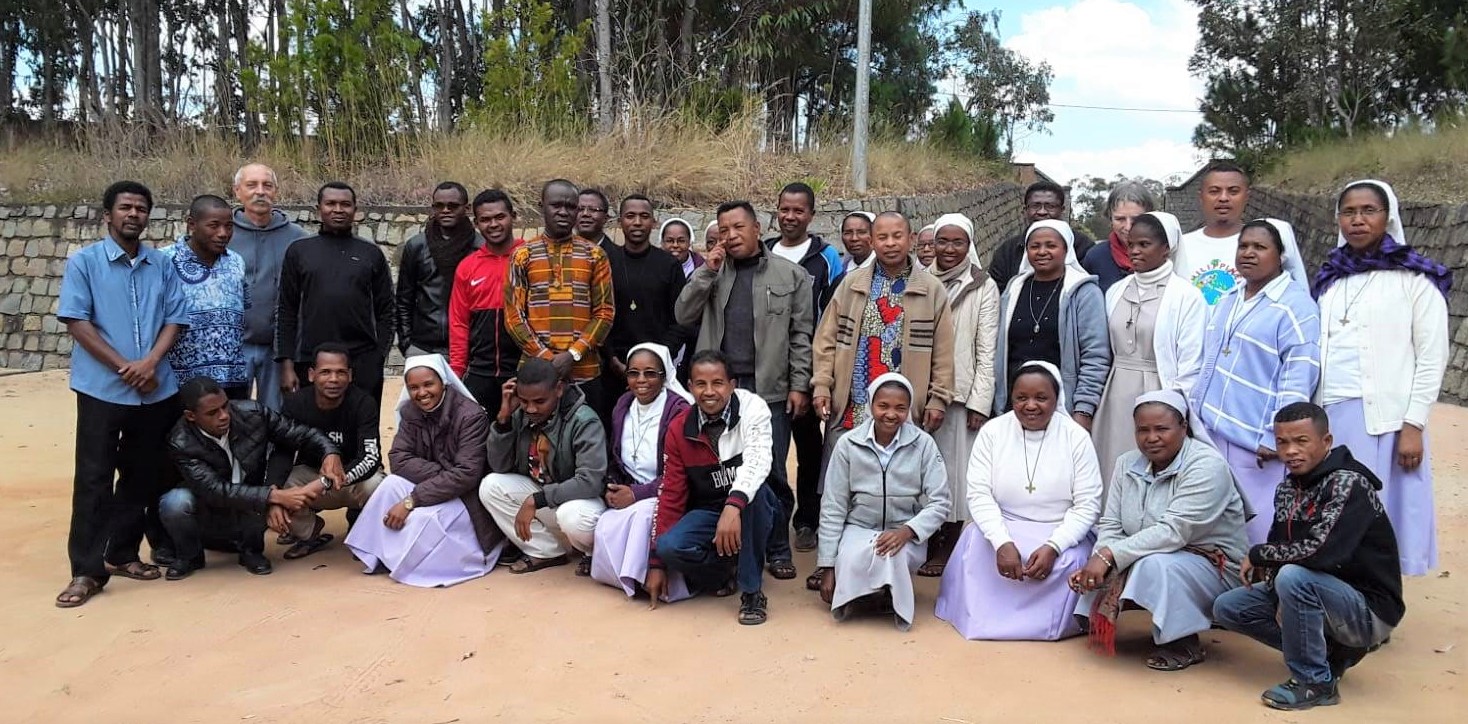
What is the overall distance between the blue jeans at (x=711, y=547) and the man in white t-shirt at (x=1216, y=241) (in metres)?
2.14

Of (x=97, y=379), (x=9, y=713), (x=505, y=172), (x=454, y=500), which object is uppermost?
(x=505, y=172)

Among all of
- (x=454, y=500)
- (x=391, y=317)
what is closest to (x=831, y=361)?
(x=454, y=500)

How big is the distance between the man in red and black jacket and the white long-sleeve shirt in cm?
243

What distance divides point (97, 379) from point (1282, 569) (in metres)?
4.69

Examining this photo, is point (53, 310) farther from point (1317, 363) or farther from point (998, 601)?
point (1317, 363)

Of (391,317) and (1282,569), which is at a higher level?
(391,317)

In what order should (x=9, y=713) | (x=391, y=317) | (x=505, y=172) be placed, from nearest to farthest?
(x=9, y=713)
(x=391, y=317)
(x=505, y=172)

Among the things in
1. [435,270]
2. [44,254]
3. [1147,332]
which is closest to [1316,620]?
[1147,332]

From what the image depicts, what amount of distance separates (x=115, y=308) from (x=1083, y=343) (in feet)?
13.8

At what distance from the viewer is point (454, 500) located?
492 cm

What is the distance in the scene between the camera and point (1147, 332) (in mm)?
4445

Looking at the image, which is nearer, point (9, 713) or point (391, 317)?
point (9, 713)

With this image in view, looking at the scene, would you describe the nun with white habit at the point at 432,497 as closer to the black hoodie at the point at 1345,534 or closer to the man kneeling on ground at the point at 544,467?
the man kneeling on ground at the point at 544,467

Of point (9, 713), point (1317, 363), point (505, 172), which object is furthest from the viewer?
point (505, 172)
